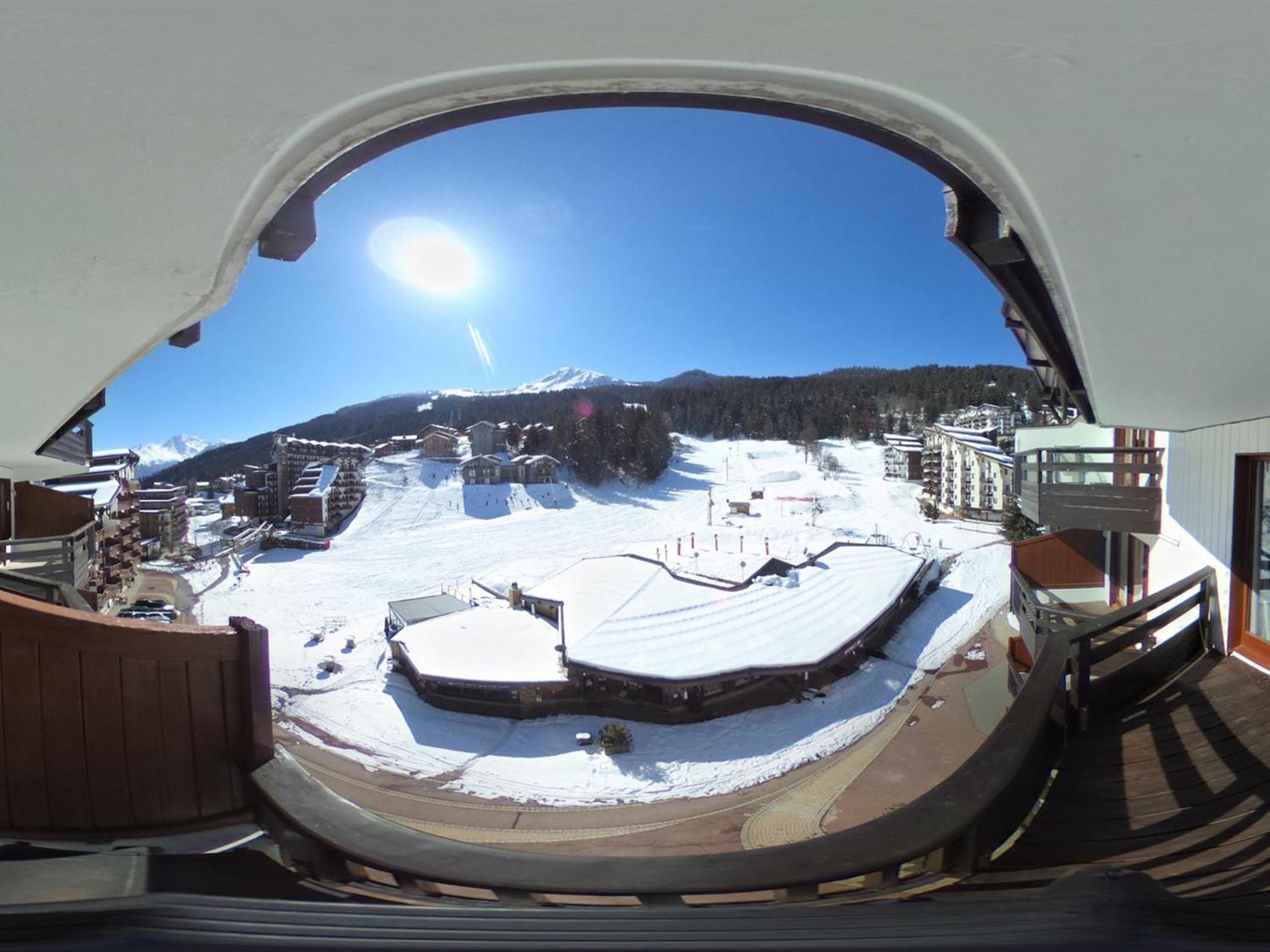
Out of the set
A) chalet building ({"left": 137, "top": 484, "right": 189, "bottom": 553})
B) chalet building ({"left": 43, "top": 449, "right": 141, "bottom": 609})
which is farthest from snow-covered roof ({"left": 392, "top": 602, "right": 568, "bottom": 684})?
chalet building ({"left": 137, "top": 484, "right": 189, "bottom": 553})

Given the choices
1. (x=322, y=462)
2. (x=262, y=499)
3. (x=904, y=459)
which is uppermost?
(x=322, y=462)

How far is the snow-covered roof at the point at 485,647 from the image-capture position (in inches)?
493

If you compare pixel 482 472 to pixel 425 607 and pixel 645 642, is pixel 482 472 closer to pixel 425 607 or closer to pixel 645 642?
pixel 425 607

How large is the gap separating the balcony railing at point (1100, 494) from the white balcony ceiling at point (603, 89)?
519 cm

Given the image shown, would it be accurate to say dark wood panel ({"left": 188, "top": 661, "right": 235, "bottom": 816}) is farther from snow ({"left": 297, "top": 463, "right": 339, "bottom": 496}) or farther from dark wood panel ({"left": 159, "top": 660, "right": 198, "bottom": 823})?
snow ({"left": 297, "top": 463, "right": 339, "bottom": 496})

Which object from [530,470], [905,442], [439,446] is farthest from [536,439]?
[905,442]

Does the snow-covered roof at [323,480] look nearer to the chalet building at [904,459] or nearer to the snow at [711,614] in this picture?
the snow at [711,614]

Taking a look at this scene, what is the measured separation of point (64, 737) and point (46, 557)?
242 inches

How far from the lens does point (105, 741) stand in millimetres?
1868

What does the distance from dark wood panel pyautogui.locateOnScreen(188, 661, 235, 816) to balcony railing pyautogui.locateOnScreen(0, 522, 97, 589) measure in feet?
18.5

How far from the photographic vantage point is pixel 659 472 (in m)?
50.2

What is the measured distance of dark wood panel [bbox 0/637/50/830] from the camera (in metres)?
1.78

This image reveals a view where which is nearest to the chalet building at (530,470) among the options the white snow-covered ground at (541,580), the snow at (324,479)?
the white snow-covered ground at (541,580)

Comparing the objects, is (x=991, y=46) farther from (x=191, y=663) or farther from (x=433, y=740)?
(x=433, y=740)
